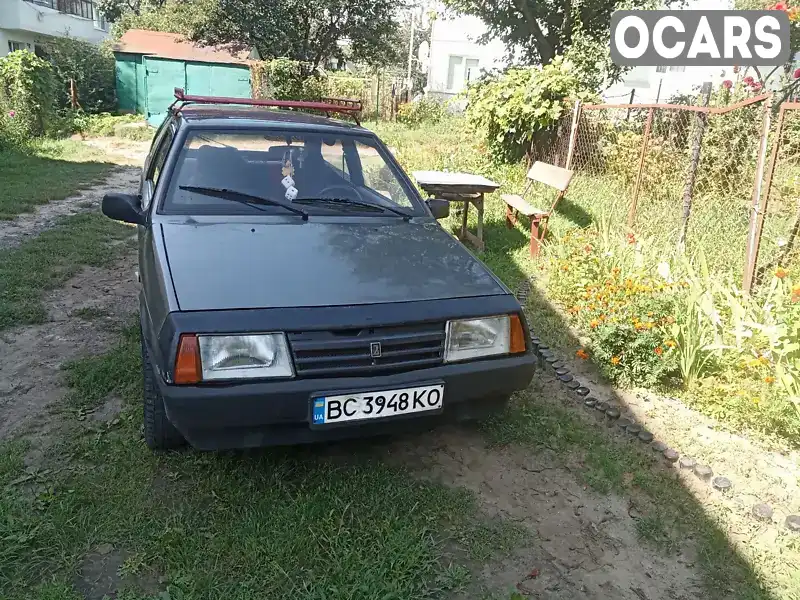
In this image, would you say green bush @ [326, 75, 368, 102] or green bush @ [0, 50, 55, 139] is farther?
green bush @ [326, 75, 368, 102]

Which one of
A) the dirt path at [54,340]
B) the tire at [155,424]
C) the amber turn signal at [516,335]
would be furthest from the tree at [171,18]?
the amber turn signal at [516,335]

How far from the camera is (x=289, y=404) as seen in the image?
234cm

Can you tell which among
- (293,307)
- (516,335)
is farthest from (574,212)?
(293,307)

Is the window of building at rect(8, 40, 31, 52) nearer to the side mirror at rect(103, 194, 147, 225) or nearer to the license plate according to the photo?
the side mirror at rect(103, 194, 147, 225)

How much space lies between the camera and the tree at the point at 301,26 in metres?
22.1

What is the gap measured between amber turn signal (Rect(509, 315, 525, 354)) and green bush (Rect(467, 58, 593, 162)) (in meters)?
6.98

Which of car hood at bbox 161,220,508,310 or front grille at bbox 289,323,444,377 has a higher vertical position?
car hood at bbox 161,220,508,310

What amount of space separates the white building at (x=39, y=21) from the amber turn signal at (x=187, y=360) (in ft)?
81.5

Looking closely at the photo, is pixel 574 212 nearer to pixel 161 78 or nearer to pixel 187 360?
pixel 187 360

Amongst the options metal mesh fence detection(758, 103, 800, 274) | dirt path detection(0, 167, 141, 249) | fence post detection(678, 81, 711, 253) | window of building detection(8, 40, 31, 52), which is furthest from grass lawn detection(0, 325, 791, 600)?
window of building detection(8, 40, 31, 52)

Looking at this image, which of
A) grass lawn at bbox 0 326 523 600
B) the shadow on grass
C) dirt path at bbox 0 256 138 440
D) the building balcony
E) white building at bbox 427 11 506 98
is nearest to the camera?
grass lawn at bbox 0 326 523 600

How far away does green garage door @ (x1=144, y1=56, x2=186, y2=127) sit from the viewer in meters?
18.3

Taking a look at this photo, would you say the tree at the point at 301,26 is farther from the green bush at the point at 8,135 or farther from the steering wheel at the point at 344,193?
the steering wheel at the point at 344,193

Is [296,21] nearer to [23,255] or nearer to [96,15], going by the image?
[96,15]
